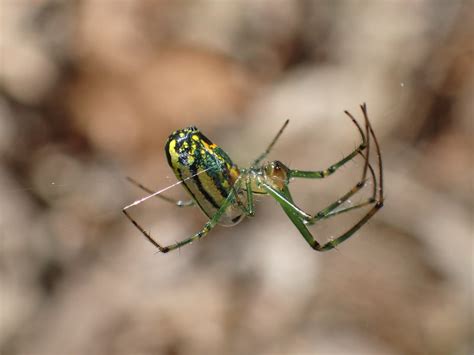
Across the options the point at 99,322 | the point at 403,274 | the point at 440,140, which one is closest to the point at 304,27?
the point at 440,140

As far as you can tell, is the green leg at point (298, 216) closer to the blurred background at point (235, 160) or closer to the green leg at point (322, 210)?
the green leg at point (322, 210)

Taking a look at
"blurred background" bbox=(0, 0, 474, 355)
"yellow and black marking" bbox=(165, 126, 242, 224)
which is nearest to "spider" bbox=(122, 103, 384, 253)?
"yellow and black marking" bbox=(165, 126, 242, 224)

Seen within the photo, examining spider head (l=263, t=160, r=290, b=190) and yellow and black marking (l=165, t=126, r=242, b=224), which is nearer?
yellow and black marking (l=165, t=126, r=242, b=224)

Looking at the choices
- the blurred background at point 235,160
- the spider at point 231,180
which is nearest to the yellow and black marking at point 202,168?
the spider at point 231,180

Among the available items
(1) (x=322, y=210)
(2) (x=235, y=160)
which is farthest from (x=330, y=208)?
(2) (x=235, y=160)

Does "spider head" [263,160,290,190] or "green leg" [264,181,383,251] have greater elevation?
"spider head" [263,160,290,190]

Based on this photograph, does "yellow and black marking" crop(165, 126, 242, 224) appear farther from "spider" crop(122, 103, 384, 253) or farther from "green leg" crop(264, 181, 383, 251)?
"green leg" crop(264, 181, 383, 251)
